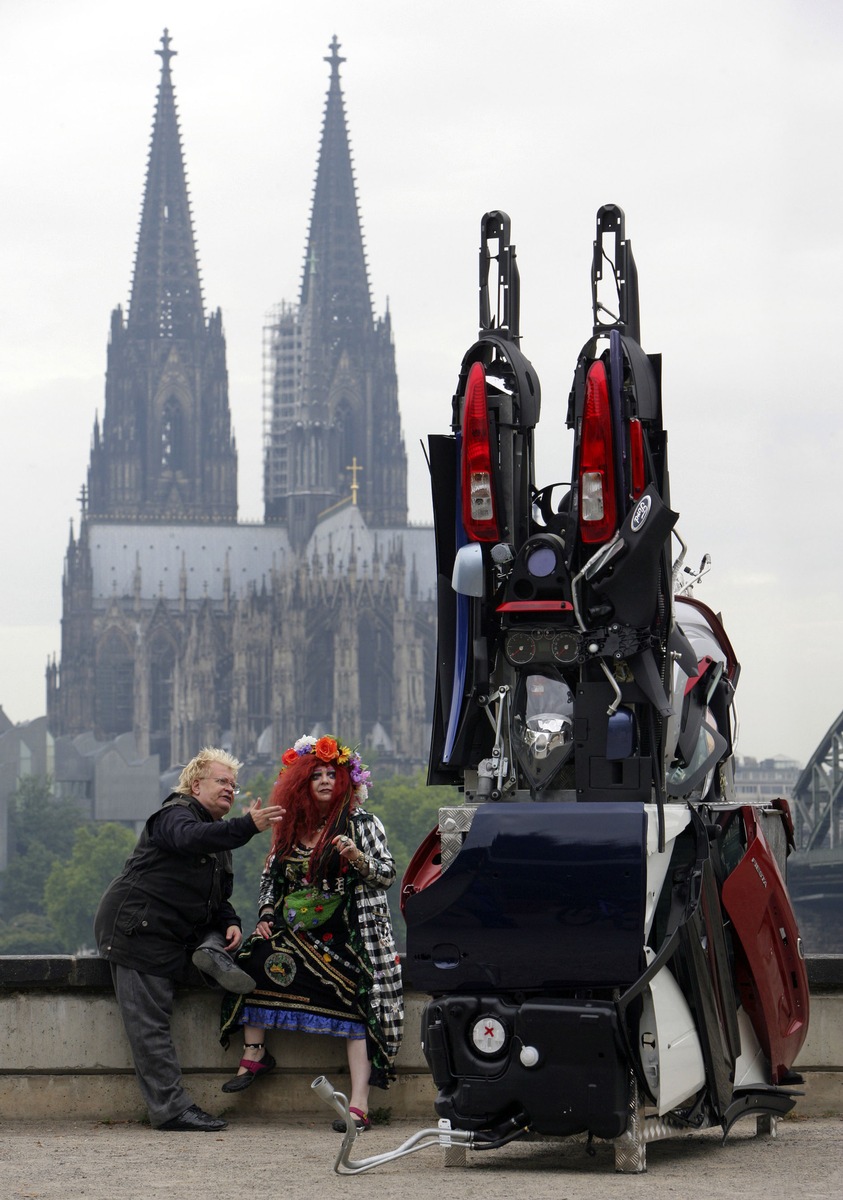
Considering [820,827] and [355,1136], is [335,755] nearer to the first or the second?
[355,1136]

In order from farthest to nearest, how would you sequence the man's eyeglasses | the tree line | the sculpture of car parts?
the tree line → the man's eyeglasses → the sculpture of car parts

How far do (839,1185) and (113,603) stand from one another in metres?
143

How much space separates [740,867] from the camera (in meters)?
7.29

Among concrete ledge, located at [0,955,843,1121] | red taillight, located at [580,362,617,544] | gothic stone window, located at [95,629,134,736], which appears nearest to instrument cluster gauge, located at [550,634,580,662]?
red taillight, located at [580,362,617,544]

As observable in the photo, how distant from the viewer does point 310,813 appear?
816cm

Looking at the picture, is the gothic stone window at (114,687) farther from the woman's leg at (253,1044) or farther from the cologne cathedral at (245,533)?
the woman's leg at (253,1044)

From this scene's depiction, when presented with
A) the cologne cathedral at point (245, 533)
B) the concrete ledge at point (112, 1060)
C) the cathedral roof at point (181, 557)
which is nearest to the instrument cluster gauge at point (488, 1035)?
the concrete ledge at point (112, 1060)

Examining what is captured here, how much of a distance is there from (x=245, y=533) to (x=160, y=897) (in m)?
148

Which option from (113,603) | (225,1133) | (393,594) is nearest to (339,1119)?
(225,1133)

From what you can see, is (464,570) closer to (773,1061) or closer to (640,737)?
(640,737)

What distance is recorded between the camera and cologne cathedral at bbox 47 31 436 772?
468 ft

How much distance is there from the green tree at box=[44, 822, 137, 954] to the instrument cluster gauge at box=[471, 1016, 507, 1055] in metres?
96.9

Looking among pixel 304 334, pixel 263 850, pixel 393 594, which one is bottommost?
pixel 263 850

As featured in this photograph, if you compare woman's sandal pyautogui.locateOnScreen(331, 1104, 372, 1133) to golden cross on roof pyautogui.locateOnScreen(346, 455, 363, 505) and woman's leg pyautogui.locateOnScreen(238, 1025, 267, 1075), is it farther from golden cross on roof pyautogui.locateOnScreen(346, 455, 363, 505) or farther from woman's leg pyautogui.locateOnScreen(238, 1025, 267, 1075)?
golden cross on roof pyautogui.locateOnScreen(346, 455, 363, 505)
